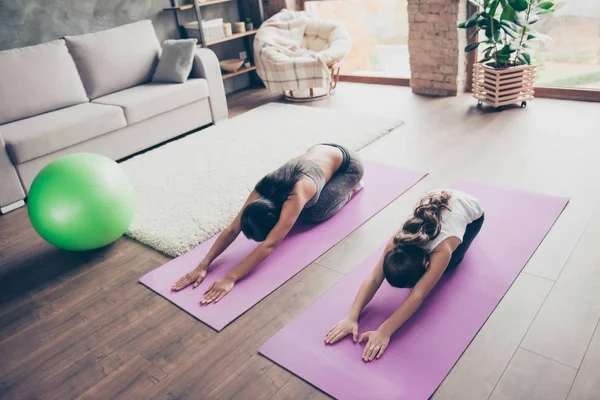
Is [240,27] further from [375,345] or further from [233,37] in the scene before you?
[375,345]

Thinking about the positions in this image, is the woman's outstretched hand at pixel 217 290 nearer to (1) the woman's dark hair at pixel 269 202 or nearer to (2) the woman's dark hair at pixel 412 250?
(1) the woman's dark hair at pixel 269 202

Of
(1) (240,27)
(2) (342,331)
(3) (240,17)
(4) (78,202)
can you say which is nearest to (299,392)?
(2) (342,331)

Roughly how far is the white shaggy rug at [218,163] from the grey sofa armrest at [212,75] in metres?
0.16

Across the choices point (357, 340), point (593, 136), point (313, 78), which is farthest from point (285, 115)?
point (357, 340)

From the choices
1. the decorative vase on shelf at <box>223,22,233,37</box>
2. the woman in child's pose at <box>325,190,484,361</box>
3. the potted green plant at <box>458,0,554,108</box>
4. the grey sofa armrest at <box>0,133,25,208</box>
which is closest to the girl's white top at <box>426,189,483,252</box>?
the woman in child's pose at <box>325,190,484,361</box>

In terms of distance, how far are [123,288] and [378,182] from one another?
156 cm

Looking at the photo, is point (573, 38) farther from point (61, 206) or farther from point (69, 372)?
point (69, 372)

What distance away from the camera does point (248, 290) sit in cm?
222

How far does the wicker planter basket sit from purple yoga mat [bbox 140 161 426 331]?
135 centimetres

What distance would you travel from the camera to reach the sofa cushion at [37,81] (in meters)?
3.57

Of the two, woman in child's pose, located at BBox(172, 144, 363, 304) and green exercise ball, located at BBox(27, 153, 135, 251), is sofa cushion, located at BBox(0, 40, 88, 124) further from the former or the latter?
woman in child's pose, located at BBox(172, 144, 363, 304)

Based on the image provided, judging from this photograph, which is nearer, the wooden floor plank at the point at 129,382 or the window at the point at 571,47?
the wooden floor plank at the point at 129,382

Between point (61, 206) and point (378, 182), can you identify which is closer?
point (61, 206)

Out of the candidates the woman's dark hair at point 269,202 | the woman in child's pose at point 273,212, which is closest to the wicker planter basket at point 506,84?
the woman in child's pose at point 273,212
